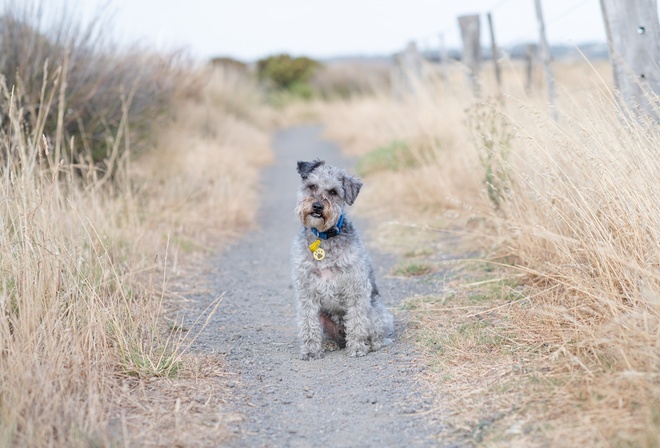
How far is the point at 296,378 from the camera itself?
4965 millimetres

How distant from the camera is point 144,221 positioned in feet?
28.5

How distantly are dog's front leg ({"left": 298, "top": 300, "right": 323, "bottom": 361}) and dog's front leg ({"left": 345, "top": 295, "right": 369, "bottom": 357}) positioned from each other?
22 cm

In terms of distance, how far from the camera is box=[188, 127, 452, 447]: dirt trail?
403 centimetres

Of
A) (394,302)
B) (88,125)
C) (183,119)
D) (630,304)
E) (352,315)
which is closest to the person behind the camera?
(630,304)

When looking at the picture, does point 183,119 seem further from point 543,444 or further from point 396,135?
point 543,444

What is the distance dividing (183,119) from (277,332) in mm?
10208

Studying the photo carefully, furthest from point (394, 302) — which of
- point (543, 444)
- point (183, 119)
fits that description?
point (183, 119)

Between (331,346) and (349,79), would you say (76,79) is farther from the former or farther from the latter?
(349,79)

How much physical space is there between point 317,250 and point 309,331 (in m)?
0.60

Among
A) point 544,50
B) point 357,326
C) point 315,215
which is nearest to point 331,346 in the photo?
point 357,326

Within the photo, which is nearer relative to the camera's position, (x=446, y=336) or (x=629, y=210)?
(x=629, y=210)

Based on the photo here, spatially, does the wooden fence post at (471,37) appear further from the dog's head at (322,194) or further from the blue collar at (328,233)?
the blue collar at (328,233)

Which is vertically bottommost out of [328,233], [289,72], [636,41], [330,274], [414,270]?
[414,270]

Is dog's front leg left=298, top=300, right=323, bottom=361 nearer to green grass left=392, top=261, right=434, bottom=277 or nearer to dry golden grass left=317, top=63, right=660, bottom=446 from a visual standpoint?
dry golden grass left=317, top=63, right=660, bottom=446
